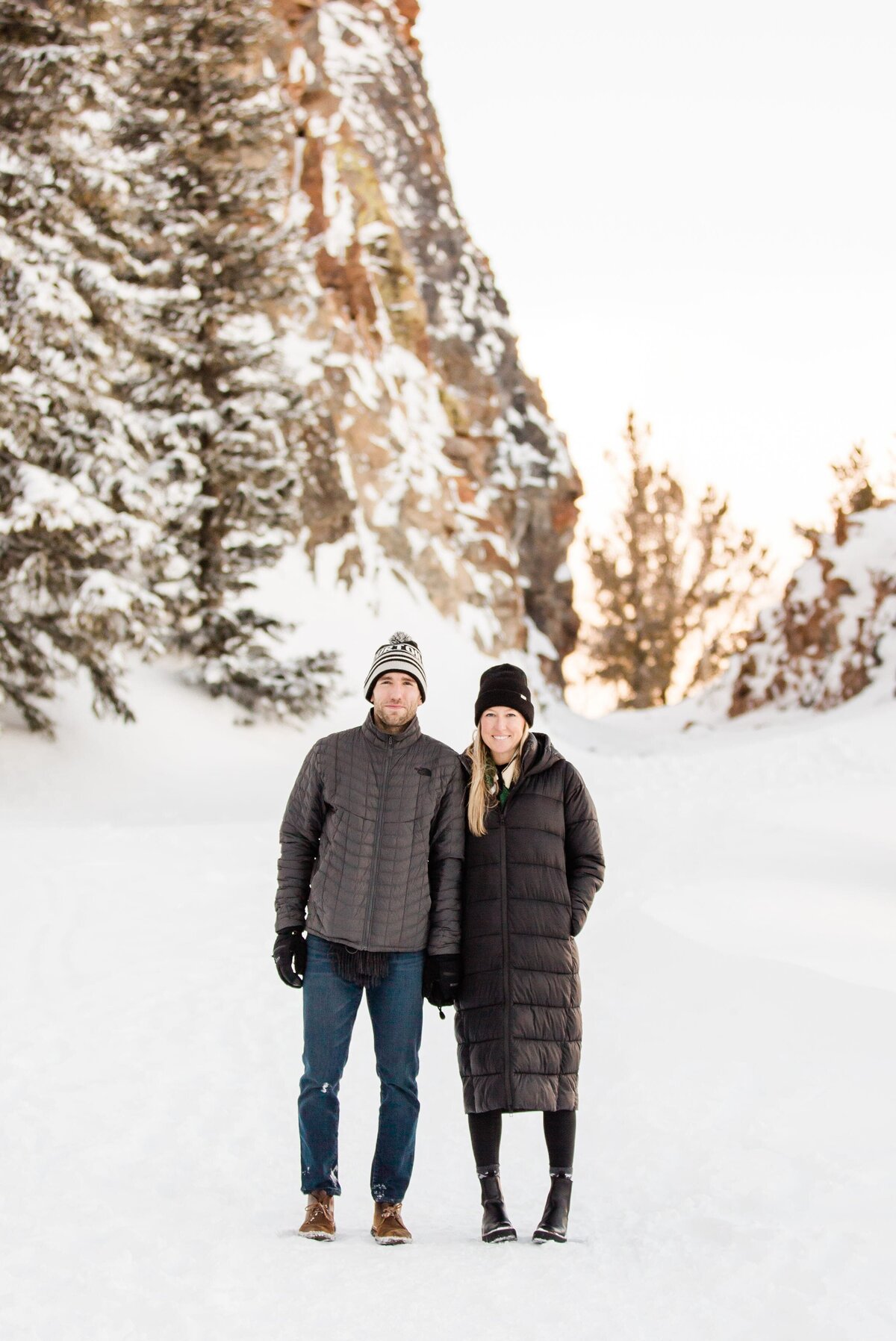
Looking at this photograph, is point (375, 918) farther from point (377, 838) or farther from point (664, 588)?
point (664, 588)

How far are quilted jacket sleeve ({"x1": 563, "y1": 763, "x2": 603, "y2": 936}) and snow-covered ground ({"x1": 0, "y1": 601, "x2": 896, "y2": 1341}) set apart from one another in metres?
1.12

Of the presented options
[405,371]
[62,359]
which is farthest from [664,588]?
[62,359]

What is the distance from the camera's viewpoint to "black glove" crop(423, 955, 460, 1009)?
3.79 meters

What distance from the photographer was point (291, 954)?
12.5ft

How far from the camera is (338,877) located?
3.80 m

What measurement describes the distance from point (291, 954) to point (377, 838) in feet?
1.55

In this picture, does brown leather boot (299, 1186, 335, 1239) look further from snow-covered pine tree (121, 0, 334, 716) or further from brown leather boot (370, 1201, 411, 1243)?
snow-covered pine tree (121, 0, 334, 716)

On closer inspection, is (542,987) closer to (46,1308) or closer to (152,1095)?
(46,1308)

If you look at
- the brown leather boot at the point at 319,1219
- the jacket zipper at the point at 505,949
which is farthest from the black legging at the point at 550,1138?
the brown leather boot at the point at 319,1219

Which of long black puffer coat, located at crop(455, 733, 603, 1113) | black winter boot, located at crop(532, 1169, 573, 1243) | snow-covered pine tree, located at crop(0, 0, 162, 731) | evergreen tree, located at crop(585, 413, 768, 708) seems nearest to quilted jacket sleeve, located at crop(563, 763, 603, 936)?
long black puffer coat, located at crop(455, 733, 603, 1113)

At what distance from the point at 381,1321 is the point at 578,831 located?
1.58 meters

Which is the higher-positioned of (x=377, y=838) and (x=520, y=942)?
(x=377, y=838)

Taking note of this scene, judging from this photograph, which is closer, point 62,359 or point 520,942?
point 520,942

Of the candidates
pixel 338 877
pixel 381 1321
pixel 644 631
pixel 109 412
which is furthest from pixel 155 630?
pixel 644 631
